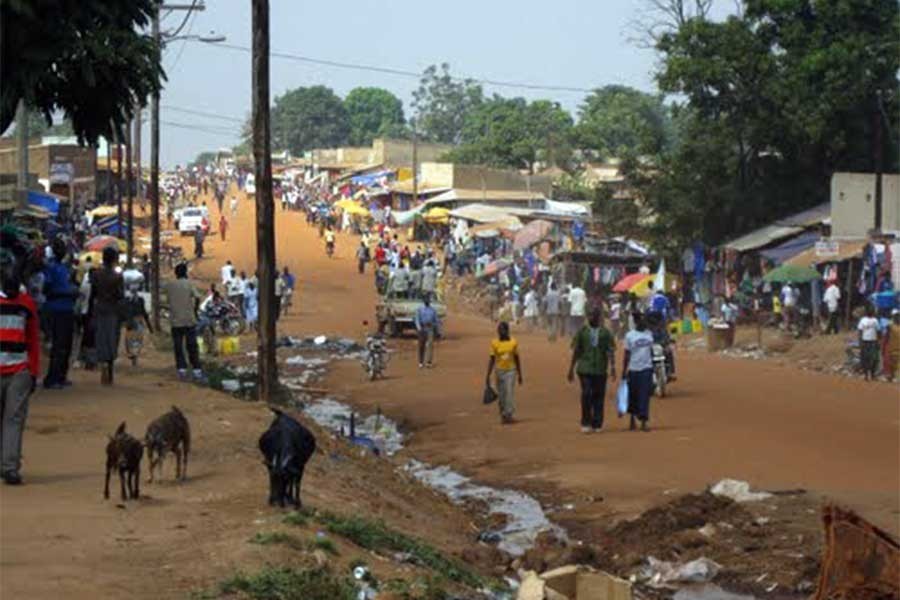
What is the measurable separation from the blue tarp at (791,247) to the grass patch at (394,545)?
95.3 ft

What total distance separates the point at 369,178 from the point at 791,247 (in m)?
61.0

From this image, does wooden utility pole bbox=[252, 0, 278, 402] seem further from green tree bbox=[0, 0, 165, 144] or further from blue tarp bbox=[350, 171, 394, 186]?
blue tarp bbox=[350, 171, 394, 186]

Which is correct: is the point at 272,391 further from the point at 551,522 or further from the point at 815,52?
the point at 815,52

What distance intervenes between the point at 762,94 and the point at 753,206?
355 cm

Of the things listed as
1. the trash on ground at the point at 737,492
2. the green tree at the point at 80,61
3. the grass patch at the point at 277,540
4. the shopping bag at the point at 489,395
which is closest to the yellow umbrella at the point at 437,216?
the shopping bag at the point at 489,395

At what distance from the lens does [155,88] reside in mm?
18625

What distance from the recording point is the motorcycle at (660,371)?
78.5 ft

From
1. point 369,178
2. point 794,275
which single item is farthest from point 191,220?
point 794,275

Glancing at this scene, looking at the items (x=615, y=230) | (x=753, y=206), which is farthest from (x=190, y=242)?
(x=753, y=206)

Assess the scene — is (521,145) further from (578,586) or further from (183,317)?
(578,586)

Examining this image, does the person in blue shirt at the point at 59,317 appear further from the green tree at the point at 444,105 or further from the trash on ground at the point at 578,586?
the green tree at the point at 444,105

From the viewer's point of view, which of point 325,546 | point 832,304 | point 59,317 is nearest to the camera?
point 325,546

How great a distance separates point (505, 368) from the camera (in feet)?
71.9

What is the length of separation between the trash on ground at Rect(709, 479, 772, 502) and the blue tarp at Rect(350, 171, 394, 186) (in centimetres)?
8148
